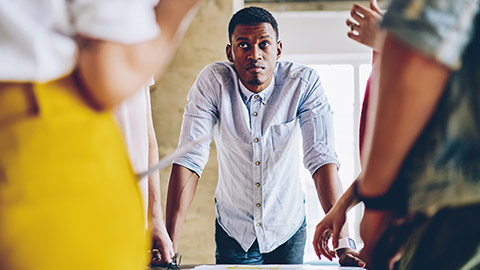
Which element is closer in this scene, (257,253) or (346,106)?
(257,253)

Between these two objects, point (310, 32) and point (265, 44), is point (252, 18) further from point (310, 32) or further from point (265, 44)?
point (310, 32)

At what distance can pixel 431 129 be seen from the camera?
2.04ft

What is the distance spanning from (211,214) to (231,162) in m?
2.23

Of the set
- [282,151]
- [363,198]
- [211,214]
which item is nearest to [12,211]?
[363,198]

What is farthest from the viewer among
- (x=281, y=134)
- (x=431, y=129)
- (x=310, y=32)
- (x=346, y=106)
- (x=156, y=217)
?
(x=346, y=106)

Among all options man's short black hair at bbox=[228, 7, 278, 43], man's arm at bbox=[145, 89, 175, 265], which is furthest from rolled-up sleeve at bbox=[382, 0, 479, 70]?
man's short black hair at bbox=[228, 7, 278, 43]

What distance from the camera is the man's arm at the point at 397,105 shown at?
1.91 ft

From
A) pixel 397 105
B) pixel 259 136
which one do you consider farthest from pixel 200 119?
pixel 397 105

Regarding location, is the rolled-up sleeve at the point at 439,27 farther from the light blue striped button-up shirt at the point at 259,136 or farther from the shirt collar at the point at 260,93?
the shirt collar at the point at 260,93

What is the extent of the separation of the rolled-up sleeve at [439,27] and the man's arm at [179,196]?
4.38 ft

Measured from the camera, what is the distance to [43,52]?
21.2 inches

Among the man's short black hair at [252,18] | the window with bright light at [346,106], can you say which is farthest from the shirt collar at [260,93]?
the window with bright light at [346,106]

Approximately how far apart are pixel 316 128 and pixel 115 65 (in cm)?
145

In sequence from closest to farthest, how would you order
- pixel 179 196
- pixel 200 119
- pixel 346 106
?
pixel 179 196 < pixel 200 119 < pixel 346 106
